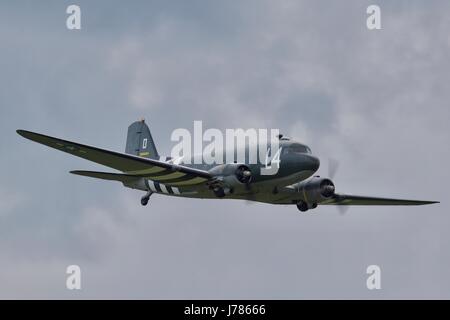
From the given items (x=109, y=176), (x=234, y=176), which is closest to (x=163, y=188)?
(x=109, y=176)

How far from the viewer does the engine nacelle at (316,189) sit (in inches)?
1810

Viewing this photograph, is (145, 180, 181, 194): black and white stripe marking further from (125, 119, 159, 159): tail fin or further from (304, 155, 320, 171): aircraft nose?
(304, 155, 320, 171): aircraft nose

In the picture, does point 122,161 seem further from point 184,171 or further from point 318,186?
point 318,186

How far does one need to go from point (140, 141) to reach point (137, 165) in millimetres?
8276

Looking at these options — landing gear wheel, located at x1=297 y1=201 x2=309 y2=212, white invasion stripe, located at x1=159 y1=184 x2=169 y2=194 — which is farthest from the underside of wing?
landing gear wheel, located at x1=297 y1=201 x2=309 y2=212

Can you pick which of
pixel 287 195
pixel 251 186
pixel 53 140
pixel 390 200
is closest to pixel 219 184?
pixel 251 186

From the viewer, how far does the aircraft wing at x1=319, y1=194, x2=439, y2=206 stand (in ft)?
160

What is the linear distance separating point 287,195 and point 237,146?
3943mm

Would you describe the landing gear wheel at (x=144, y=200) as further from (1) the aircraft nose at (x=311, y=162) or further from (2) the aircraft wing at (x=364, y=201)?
(1) the aircraft nose at (x=311, y=162)

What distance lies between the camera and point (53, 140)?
133 ft

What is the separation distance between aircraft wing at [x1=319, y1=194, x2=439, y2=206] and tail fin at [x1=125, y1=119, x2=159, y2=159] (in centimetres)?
996

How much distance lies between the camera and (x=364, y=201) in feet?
164

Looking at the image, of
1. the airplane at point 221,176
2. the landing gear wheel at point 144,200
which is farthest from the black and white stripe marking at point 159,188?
the landing gear wheel at point 144,200

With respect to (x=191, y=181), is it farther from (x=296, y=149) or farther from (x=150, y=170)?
(x=296, y=149)
